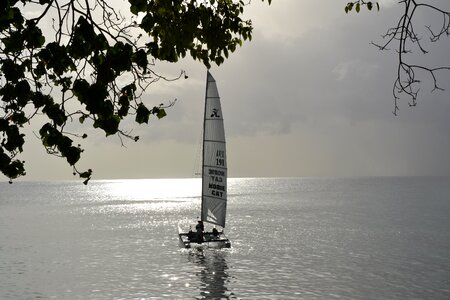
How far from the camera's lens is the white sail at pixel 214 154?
50.3m

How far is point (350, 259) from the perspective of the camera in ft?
201

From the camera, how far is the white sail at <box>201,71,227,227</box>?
5034 centimetres

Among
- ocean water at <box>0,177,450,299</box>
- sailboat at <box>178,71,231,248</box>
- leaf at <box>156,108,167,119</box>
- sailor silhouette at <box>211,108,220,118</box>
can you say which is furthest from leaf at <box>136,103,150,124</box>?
sailor silhouette at <box>211,108,220,118</box>

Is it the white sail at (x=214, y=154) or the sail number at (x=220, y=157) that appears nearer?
the sail number at (x=220, y=157)

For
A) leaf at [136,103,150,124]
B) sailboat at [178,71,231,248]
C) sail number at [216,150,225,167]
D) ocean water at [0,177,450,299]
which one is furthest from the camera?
sailboat at [178,71,231,248]

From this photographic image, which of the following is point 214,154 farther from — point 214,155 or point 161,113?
point 161,113

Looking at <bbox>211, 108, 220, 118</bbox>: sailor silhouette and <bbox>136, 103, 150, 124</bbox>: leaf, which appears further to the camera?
<bbox>211, 108, 220, 118</bbox>: sailor silhouette

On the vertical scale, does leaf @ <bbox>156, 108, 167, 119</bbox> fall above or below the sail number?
below

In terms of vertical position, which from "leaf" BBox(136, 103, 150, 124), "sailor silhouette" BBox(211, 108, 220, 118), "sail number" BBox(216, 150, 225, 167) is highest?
"sailor silhouette" BBox(211, 108, 220, 118)

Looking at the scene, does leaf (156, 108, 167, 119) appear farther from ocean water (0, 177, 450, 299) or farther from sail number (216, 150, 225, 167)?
sail number (216, 150, 225, 167)

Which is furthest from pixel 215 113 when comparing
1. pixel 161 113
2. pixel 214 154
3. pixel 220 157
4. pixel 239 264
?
pixel 161 113

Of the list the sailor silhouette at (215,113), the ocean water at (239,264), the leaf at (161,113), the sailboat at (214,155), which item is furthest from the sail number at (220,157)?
the leaf at (161,113)

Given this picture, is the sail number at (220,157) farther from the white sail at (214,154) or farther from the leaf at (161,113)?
the leaf at (161,113)

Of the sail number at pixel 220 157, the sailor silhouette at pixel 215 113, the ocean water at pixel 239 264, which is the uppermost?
the sailor silhouette at pixel 215 113
